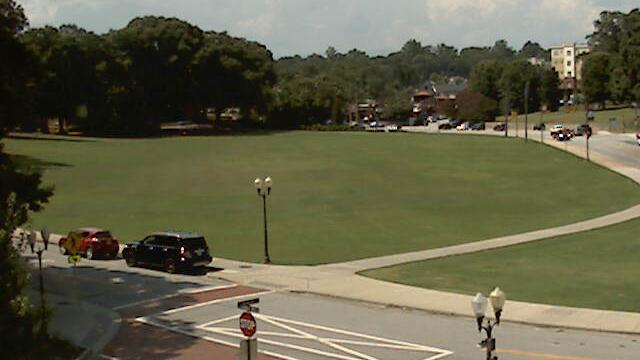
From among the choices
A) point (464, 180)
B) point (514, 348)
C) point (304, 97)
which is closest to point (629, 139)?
point (464, 180)

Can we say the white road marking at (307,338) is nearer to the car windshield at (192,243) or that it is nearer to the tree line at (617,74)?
the car windshield at (192,243)

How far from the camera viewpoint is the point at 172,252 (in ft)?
112

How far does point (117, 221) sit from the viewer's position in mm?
48781

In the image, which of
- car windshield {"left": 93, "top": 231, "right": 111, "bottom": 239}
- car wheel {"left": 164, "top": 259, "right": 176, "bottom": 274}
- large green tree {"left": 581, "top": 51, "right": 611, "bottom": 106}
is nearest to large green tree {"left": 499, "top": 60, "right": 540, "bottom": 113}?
large green tree {"left": 581, "top": 51, "right": 611, "bottom": 106}

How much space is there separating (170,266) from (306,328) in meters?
12.2

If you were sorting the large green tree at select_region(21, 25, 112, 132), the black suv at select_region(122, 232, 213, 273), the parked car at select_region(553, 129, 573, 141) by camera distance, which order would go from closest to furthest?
1. the black suv at select_region(122, 232, 213, 273)
2. the parked car at select_region(553, 129, 573, 141)
3. the large green tree at select_region(21, 25, 112, 132)

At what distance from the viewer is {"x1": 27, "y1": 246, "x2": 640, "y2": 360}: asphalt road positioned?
20609 mm

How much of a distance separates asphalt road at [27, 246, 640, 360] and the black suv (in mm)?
1979

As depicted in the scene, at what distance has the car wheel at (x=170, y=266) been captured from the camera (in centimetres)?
3429

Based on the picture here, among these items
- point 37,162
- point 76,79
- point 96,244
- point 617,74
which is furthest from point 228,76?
point 96,244

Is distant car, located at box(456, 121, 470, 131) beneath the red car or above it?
above

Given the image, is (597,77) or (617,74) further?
(597,77)

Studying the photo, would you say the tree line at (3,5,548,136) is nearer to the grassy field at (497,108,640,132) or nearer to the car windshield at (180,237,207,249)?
the grassy field at (497,108,640,132)

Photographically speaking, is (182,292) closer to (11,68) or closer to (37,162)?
(11,68)
